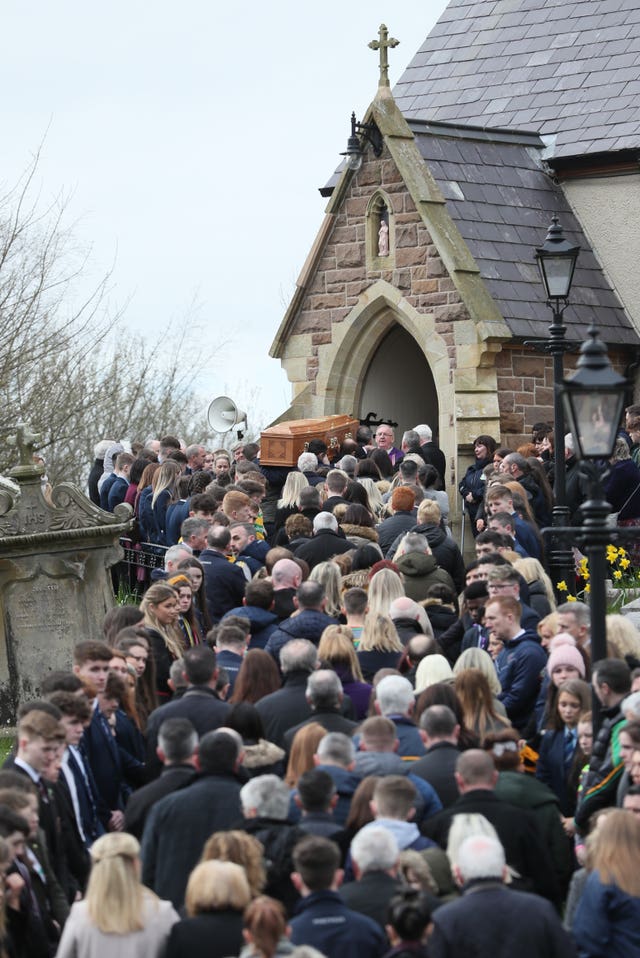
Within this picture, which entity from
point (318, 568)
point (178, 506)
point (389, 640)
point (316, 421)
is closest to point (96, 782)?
point (389, 640)

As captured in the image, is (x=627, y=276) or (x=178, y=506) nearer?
(x=178, y=506)

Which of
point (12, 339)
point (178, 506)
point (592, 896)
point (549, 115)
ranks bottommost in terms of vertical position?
point (592, 896)

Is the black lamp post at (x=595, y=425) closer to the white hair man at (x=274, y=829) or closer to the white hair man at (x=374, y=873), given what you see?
the white hair man at (x=274, y=829)

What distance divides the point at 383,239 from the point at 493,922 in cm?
1444

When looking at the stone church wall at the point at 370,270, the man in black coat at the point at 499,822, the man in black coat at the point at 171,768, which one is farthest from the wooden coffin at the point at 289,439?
the man in black coat at the point at 499,822

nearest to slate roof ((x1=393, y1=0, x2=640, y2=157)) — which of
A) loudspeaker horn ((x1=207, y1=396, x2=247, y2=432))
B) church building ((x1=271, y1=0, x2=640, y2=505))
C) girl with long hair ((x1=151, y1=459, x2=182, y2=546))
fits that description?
church building ((x1=271, y1=0, x2=640, y2=505))

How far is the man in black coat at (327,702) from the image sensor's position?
9.10 metres

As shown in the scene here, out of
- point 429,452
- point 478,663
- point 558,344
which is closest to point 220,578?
point 558,344

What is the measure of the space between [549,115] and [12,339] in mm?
7420

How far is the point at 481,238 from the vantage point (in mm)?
20391

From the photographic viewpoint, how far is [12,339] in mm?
24328

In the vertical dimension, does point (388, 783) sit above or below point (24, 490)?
below

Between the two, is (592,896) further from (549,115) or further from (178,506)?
(549,115)

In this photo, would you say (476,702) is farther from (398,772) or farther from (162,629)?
(162,629)
